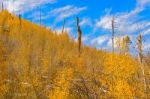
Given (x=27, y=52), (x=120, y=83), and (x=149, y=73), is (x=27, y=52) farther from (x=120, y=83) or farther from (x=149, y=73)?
(x=120, y=83)

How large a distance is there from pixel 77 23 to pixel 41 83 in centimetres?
1380

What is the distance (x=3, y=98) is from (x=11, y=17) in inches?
1867

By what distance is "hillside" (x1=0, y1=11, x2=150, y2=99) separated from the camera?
43688mm

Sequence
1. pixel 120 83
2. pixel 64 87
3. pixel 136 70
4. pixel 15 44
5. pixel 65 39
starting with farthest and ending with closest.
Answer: pixel 65 39 < pixel 15 44 < pixel 136 70 < pixel 64 87 < pixel 120 83

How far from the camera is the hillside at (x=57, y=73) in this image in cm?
4369

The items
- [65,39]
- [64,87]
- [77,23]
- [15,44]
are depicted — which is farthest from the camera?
[65,39]

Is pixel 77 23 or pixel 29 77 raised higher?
pixel 77 23

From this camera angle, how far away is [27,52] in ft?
219

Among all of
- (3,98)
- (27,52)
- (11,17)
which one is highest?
(11,17)

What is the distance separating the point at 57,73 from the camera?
57.9m

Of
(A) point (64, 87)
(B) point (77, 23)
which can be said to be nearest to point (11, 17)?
→ (B) point (77, 23)

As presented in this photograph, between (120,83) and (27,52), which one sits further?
(27,52)

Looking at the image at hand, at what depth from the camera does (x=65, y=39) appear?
87.8 m

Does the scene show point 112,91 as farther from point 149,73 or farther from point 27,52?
point 27,52
